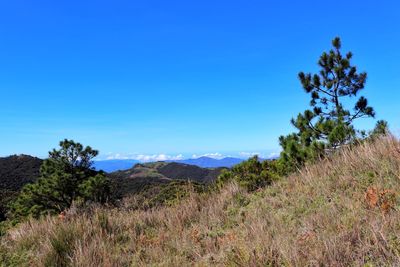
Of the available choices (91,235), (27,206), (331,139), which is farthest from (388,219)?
(27,206)

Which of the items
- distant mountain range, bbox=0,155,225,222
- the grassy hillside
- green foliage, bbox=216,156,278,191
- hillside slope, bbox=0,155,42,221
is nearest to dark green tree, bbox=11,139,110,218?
green foliage, bbox=216,156,278,191

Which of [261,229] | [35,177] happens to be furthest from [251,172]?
[35,177]

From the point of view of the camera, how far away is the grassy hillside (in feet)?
13.3

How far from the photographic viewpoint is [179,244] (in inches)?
224

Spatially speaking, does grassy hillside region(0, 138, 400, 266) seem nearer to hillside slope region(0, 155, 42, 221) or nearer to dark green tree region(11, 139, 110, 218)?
dark green tree region(11, 139, 110, 218)

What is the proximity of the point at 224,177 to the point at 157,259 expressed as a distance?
1023 centimetres

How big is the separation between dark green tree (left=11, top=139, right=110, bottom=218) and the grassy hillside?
2114 centimetres

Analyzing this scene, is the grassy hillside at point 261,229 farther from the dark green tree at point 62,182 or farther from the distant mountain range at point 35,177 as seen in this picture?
the distant mountain range at point 35,177

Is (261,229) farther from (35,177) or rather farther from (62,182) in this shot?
(35,177)

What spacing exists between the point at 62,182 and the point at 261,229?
2737cm

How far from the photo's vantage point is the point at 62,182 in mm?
29812

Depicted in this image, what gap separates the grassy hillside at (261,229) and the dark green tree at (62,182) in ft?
69.4

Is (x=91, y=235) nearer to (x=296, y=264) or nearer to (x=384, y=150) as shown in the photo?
(x=296, y=264)

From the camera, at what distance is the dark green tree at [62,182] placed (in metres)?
29.2
